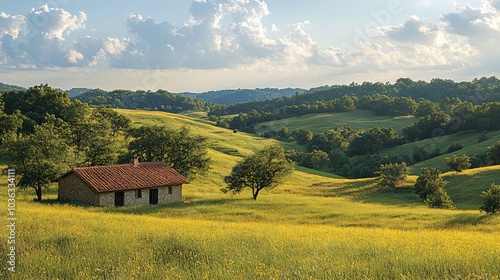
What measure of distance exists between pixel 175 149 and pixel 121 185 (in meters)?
17.8

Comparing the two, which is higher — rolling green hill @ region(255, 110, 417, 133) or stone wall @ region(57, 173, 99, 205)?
rolling green hill @ region(255, 110, 417, 133)

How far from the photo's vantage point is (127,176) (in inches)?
1954

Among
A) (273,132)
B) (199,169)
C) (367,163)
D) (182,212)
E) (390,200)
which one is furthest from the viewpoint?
(273,132)

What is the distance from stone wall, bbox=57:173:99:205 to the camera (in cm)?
4628

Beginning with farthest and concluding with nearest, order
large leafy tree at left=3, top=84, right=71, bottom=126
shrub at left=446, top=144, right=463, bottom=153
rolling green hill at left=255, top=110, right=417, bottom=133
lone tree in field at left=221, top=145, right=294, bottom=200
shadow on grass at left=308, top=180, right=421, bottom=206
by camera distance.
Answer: rolling green hill at left=255, top=110, right=417, bottom=133 → shrub at left=446, top=144, right=463, bottom=153 → large leafy tree at left=3, top=84, right=71, bottom=126 → shadow on grass at left=308, top=180, right=421, bottom=206 → lone tree in field at left=221, top=145, right=294, bottom=200

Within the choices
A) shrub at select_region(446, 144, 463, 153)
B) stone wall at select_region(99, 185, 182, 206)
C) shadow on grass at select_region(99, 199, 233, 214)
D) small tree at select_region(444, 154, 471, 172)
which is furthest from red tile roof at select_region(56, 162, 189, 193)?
shrub at select_region(446, 144, 463, 153)

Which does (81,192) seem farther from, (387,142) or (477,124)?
(477,124)

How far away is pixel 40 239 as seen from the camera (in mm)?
14453

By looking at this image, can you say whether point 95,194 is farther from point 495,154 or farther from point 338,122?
point 338,122

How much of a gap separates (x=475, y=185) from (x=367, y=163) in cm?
4567

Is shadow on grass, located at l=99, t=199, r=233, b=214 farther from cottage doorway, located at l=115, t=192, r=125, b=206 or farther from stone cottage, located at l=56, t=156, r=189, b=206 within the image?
stone cottage, located at l=56, t=156, r=189, b=206

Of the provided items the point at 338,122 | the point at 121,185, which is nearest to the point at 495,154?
the point at 121,185

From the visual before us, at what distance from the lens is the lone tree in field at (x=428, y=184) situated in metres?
56.6

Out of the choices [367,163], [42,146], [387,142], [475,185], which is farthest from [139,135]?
[387,142]
